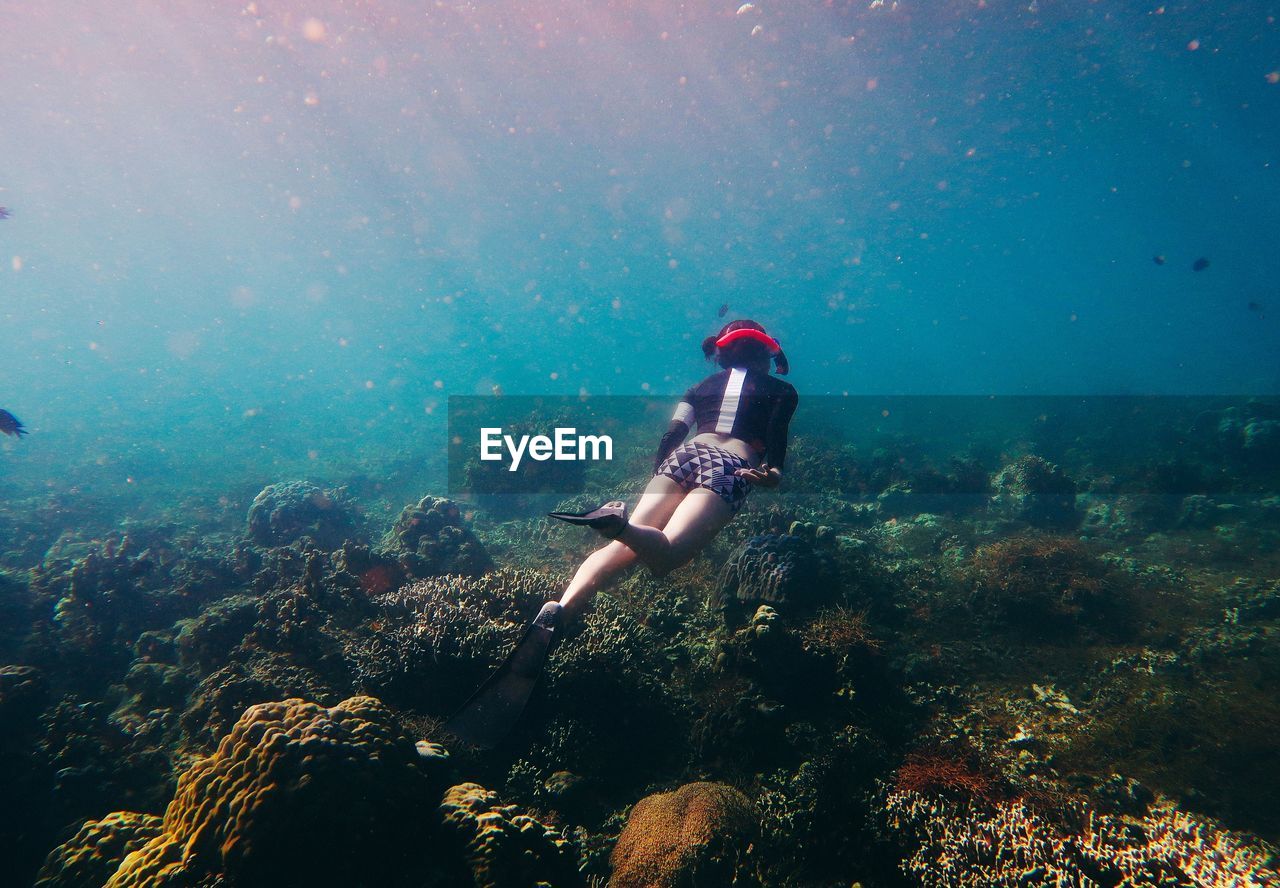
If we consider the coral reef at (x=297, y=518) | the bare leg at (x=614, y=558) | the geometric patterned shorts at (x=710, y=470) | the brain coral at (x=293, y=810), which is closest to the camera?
the brain coral at (x=293, y=810)

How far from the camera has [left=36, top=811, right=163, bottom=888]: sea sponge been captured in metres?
3.29

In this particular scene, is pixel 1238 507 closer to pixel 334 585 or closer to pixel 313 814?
pixel 313 814

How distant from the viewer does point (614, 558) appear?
3783 millimetres

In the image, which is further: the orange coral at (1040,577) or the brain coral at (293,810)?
the orange coral at (1040,577)

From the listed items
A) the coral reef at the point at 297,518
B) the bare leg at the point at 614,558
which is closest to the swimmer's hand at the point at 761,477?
the bare leg at the point at 614,558

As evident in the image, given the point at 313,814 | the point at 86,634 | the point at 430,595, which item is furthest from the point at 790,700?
the point at 86,634

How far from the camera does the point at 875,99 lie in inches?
1334

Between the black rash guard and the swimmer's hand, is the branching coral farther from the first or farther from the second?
the swimmer's hand

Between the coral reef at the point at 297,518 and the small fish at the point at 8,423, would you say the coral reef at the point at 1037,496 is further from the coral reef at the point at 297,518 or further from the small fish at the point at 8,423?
the small fish at the point at 8,423

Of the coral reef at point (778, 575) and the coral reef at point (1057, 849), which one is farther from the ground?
the coral reef at point (778, 575)

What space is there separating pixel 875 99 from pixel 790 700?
4295 centimetres

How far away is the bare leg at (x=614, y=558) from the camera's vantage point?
3.55 m

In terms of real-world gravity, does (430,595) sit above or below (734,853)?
above

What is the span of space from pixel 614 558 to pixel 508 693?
126 centimetres
